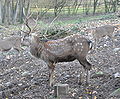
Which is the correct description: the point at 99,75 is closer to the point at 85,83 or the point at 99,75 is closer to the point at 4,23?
the point at 85,83

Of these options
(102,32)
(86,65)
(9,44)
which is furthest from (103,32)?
(86,65)

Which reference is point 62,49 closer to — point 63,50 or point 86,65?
point 63,50

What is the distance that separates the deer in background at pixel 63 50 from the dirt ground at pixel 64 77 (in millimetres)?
339

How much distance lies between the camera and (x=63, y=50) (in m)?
6.12

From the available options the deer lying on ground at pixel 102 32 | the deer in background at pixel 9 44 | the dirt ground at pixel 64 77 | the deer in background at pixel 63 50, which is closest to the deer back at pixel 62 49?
the deer in background at pixel 63 50

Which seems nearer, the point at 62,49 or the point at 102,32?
the point at 62,49

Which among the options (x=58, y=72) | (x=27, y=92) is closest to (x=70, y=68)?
(x=58, y=72)

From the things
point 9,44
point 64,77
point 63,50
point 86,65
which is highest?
point 63,50

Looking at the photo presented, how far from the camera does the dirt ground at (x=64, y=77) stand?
5.38 meters

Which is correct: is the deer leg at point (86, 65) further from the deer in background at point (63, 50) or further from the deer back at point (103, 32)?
the deer back at point (103, 32)

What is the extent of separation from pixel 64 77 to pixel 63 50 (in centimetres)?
74

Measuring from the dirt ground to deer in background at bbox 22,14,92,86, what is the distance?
1.11 feet

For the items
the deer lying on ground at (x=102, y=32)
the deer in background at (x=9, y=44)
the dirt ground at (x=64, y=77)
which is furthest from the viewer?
the deer in background at (x=9, y=44)

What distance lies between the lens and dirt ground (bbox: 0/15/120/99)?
538 centimetres
